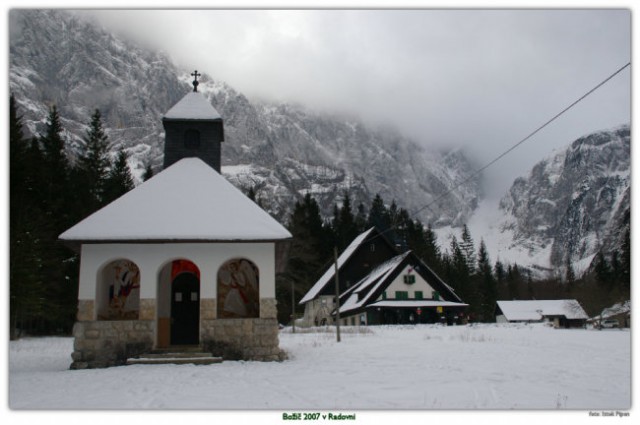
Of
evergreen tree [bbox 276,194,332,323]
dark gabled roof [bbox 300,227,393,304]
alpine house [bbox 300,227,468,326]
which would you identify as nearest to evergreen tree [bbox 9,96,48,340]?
alpine house [bbox 300,227,468,326]

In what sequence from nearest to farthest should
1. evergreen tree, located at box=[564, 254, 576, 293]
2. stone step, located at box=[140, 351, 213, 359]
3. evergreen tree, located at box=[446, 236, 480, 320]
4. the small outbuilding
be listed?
stone step, located at box=[140, 351, 213, 359], evergreen tree, located at box=[564, 254, 576, 293], the small outbuilding, evergreen tree, located at box=[446, 236, 480, 320]

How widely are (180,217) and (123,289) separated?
3129 mm

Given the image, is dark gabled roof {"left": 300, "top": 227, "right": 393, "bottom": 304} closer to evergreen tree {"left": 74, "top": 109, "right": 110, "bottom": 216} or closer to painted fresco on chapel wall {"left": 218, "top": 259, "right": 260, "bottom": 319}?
evergreen tree {"left": 74, "top": 109, "right": 110, "bottom": 216}

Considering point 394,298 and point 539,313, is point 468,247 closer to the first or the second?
point 539,313

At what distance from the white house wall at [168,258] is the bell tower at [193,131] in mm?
5330

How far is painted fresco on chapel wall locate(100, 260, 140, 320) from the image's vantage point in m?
17.2

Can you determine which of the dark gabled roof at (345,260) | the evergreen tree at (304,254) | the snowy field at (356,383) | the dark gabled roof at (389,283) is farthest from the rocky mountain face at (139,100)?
the evergreen tree at (304,254)

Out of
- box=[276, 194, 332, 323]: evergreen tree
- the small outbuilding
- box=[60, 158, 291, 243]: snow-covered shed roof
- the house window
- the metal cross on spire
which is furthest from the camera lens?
the small outbuilding

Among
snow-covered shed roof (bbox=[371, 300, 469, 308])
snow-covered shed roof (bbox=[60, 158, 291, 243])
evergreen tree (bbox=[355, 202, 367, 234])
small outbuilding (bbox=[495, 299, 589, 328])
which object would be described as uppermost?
evergreen tree (bbox=[355, 202, 367, 234])

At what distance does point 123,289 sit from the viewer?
57.6ft

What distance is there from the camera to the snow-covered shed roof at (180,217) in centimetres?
1606

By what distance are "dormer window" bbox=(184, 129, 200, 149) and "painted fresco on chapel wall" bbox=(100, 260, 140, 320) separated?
5.42 metres

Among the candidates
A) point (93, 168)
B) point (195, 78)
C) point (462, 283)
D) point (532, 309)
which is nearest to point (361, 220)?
point (462, 283)

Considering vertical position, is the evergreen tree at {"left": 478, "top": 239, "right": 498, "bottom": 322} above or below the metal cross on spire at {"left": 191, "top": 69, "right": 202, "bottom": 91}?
below
